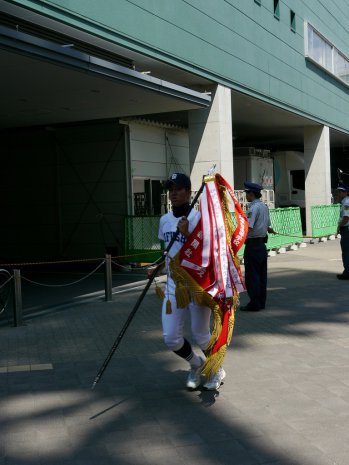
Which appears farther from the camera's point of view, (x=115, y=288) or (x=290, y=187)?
(x=290, y=187)

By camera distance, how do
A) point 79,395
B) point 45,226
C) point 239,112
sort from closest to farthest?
point 79,395 → point 45,226 → point 239,112

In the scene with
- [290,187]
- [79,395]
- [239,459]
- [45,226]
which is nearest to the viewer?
[239,459]

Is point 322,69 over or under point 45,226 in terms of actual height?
over

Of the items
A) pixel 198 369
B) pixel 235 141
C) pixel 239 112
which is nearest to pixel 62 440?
pixel 198 369

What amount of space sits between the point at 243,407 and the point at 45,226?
1378 centimetres

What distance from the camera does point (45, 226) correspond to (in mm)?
18062

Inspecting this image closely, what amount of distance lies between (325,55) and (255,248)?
61.5ft

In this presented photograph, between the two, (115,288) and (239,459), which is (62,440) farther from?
(115,288)

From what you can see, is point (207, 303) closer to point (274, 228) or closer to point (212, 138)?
point (212, 138)

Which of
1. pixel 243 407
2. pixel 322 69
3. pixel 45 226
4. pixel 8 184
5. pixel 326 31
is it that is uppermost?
pixel 326 31

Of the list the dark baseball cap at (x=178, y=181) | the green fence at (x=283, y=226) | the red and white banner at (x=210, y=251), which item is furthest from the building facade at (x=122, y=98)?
the red and white banner at (x=210, y=251)

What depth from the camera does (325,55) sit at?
25.6 meters

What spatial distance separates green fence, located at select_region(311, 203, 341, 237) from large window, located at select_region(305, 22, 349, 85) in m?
5.60

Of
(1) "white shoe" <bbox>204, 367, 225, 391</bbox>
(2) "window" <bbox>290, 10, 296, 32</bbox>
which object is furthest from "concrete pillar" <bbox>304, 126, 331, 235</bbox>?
(1) "white shoe" <bbox>204, 367, 225, 391</bbox>
